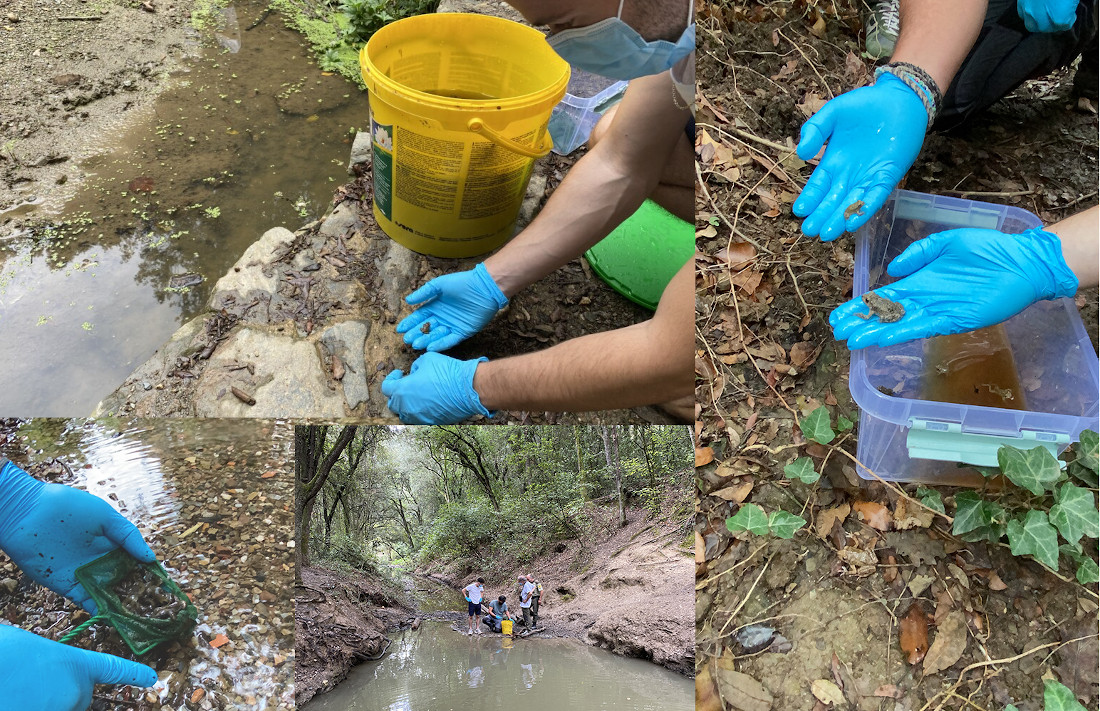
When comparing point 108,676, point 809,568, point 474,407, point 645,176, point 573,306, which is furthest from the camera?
point 573,306

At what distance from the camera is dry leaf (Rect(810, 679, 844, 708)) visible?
4.06 feet

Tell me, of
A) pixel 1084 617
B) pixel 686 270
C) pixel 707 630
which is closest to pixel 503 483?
pixel 707 630

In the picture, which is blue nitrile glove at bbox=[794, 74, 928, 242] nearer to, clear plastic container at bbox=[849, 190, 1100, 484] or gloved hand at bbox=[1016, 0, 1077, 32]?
clear plastic container at bbox=[849, 190, 1100, 484]

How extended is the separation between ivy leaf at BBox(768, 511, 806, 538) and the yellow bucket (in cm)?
97

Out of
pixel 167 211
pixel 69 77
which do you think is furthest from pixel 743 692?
pixel 69 77

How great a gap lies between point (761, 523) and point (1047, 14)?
4.92 ft

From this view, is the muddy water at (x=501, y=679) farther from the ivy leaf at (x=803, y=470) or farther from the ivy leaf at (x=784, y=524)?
the ivy leaf at (x=803, y=470)

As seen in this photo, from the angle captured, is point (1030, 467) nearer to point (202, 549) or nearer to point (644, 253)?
point (644, 253)

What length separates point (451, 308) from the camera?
1.79 metres

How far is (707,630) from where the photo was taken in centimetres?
129

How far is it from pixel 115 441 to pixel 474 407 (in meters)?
0.68

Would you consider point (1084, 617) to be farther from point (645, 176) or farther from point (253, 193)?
point (253, 193)

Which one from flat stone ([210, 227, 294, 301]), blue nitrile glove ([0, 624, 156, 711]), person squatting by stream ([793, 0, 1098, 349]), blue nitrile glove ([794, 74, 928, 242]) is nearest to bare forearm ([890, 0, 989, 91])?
person squatting by stream ([793, 0, 1098, 349])

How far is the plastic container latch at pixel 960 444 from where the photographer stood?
124 cm
